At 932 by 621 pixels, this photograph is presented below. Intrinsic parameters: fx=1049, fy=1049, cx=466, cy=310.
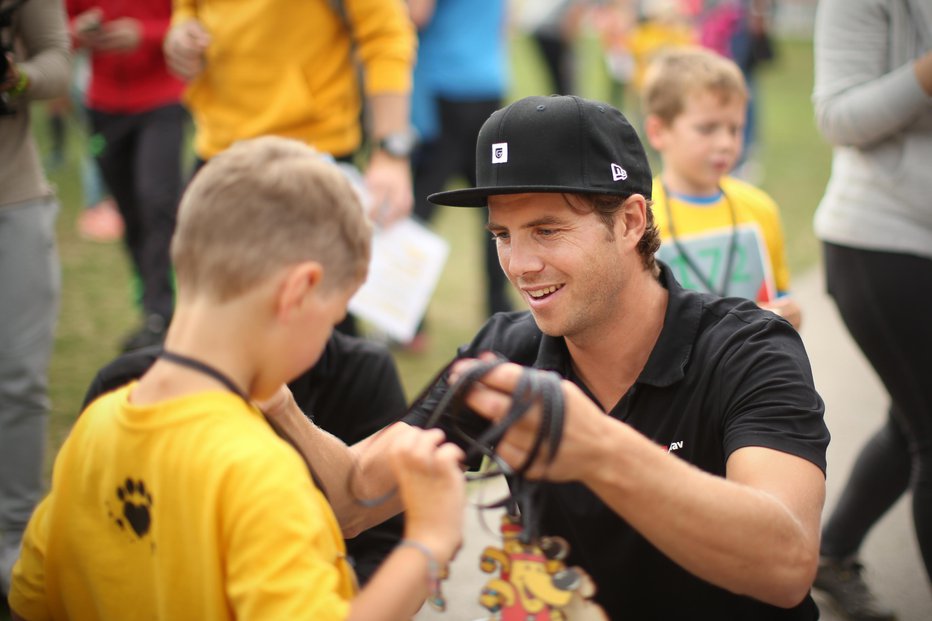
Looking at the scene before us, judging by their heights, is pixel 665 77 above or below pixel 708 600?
above

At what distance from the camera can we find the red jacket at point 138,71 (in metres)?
5.09

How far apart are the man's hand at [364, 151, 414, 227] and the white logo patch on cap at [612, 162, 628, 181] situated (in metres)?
2.02

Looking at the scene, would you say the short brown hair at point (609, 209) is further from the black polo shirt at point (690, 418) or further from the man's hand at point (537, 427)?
the man's hand at point (537, 427)

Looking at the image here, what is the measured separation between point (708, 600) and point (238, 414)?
110cm

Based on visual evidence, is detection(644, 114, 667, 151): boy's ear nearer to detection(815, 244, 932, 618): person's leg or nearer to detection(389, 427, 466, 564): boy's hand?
detection(815, 244, 932, 618): person's leg

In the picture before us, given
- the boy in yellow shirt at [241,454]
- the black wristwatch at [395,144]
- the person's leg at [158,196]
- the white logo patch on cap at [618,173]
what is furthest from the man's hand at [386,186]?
the boy in yellow shirt at [241,454]

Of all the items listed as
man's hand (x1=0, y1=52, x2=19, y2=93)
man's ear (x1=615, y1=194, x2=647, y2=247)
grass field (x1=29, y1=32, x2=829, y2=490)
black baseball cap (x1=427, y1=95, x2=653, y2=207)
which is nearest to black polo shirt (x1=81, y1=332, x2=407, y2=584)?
black baseball cap (x1=427, y1=95, x2=653, y2=207)

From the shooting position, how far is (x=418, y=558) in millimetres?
1547

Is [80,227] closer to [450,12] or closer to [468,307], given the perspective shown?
[468,307]

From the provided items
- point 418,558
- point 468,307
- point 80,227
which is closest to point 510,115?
point 418,558

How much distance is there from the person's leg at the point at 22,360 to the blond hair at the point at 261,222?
171cm

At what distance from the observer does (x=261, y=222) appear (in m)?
1.60

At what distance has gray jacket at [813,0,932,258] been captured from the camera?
2.97 metres

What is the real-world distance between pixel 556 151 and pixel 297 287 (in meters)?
0.81
